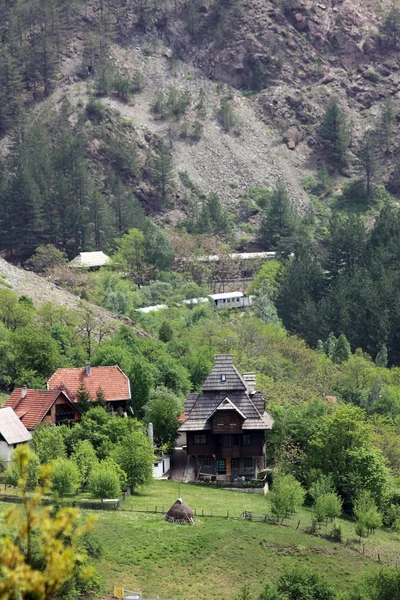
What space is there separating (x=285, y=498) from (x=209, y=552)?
686cm

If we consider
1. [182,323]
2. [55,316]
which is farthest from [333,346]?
[55,316]

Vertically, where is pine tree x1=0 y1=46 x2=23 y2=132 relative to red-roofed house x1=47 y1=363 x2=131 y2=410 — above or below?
above

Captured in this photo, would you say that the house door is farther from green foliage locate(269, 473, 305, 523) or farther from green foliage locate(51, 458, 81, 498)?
green foliage locate(51, 458, 81, 498)

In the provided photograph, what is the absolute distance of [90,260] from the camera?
133500mm

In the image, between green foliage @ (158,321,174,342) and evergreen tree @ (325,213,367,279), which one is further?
evergreen tree @ (325,213,367,279)

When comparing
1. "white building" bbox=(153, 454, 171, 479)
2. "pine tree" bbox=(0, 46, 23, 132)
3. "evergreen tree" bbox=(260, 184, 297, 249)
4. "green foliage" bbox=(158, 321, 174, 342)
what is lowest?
"white building" bbox=(153, 454, 171, 479)

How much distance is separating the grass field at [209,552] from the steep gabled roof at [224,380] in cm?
910

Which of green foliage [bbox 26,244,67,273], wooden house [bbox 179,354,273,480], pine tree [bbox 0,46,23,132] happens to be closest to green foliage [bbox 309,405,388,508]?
wooden house [bbox 179,354,273,480]

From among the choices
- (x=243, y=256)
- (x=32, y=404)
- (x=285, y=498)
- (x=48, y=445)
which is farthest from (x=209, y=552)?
(x=243, y=256)

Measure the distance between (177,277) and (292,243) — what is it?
16.0 m

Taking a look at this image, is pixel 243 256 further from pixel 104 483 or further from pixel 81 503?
pixel 81 503

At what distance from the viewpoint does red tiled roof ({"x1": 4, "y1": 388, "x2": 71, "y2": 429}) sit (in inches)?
2424

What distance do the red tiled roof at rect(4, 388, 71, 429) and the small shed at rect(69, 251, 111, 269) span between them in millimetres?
66607

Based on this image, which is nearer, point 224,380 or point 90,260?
point 224,380
